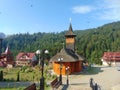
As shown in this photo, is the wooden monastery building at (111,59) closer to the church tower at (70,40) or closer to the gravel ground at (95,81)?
the church tower at (70,40)

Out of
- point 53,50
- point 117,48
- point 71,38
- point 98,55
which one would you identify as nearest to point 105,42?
point 117,48

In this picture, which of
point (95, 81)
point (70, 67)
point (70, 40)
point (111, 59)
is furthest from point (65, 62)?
point (111, 59)

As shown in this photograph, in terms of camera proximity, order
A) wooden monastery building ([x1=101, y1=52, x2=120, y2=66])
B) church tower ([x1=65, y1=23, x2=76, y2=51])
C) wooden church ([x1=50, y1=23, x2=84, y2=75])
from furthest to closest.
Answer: wooden monastery building ([x1=101, y1=52, x2=120, y2=66]), church tower ([x1=65, y1=23, x2=76, y2=51]), wooden church ([x1=50, y1=23, x2=84, y2=75])

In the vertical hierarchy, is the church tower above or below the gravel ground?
above

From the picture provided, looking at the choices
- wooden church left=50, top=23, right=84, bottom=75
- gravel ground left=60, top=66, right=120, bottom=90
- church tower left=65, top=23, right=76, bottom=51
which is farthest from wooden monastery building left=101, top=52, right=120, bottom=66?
gravel ground left=60, top=66, right=120, bottom=90

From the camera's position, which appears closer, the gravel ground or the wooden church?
the gravel ground

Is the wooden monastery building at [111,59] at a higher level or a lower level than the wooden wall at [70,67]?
higher

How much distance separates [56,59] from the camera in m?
51.5

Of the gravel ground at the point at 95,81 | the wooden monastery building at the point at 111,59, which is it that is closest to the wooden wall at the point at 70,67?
the gravel ground at the point at 95,81

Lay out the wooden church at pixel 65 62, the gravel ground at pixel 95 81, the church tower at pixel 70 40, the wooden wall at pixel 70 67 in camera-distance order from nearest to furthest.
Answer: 1. the gravel ground at pixel 95 81
2. the wooden church at pixel 65 62
3. the wooden wall at pixel 70 67
4. the church tower at pixel 70 40

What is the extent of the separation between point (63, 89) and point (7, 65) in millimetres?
59943

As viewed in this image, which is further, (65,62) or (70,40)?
(70,40)

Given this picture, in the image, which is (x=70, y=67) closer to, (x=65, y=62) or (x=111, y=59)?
(x=65, y=62)

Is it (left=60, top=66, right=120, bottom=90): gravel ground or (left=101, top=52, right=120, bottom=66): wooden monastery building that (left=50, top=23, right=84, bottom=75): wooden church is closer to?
(left=60, top=66, right=120, bottom=90): gravel ground
